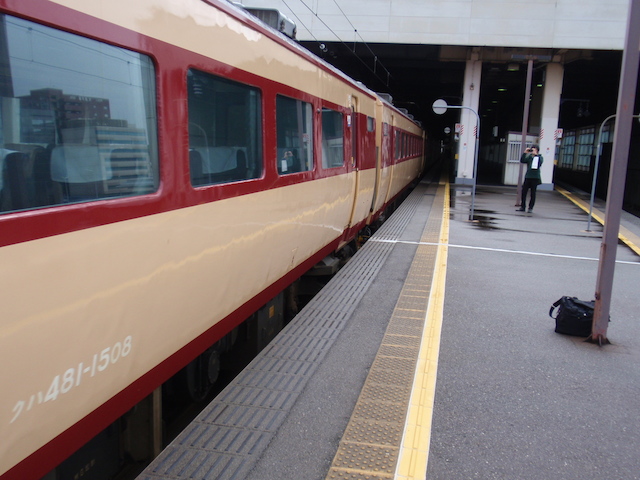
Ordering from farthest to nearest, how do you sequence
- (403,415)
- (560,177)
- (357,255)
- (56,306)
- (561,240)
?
(560,177), (561,240), (357,255), (403,415), (56,306)

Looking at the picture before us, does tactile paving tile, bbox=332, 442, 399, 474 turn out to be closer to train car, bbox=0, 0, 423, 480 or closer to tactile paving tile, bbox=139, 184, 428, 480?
tactile paving tile, bbox=139, 184, 428, 480

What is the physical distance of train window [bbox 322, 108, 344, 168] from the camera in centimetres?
586

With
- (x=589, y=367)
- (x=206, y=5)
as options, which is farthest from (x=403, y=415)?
(x=206, y=5)

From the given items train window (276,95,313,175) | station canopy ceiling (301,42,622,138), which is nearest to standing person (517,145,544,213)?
station canopy ceiling (301,42,622,138)

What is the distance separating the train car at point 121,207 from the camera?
1850mm

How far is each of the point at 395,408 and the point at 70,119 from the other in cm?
232

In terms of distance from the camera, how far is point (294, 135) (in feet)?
15.7

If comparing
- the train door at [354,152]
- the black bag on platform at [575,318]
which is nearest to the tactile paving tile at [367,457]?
the black bag on platform at [575,318]

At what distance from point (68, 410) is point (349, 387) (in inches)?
72.2

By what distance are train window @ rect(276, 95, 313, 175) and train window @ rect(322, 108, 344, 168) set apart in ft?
1.79

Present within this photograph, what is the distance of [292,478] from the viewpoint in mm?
2549

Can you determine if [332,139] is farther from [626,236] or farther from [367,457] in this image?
[626,236]

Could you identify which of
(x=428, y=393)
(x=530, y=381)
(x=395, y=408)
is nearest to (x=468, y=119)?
(x=530, y=381)

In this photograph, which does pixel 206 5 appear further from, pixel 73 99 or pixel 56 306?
pixel 56 306
